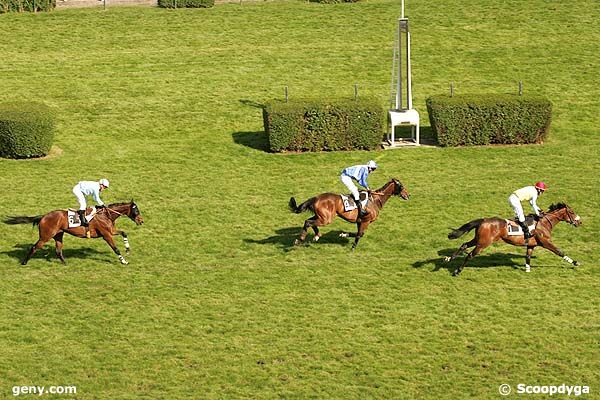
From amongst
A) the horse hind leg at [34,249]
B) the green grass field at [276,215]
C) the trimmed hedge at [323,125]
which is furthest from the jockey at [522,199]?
the horse hind leg at [34,249]

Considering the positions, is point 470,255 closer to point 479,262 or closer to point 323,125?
point 479,262

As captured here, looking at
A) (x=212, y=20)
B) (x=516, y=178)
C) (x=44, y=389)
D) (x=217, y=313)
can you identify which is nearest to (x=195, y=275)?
(x=217, y=313)

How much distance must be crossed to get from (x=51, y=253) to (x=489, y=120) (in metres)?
14.7

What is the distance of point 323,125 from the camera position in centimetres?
3123

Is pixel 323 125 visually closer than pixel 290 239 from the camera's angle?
No

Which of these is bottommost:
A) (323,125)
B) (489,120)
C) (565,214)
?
(489,120)

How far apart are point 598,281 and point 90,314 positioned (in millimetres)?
10970

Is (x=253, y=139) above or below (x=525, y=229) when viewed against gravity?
below

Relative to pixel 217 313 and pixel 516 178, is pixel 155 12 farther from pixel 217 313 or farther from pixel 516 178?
pixel 217 313

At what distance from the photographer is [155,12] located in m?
43.2

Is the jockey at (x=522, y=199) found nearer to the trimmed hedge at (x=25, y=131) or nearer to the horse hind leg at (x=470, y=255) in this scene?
the horse hind leg at (x=470, y=255)

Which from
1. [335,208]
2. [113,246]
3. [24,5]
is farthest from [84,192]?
[24,5]

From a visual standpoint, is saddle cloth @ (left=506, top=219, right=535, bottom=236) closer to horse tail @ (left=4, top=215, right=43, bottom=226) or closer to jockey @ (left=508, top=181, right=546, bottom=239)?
jockey @ (left=508, top=181, right=546, bottom=239)

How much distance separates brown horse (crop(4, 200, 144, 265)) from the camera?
22406mm
